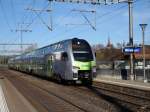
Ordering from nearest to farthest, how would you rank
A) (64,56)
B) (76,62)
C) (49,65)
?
1. (76,62)
2. (64,56)
3. (49,65)

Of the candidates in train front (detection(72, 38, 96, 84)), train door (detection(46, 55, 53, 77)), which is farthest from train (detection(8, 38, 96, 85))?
train door (detection(46, 55, 53, 77))

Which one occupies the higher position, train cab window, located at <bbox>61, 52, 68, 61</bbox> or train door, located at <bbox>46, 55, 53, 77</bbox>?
train cab window, located at <bbox>61, 52, 68, 61</bbox>

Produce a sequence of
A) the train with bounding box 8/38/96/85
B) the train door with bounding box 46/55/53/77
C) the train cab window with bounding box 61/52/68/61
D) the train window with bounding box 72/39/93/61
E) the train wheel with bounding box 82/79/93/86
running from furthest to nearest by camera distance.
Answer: the train door with bounding box 46/55/53/77
the train wheel with bounding box 82/79/93/86
the train cab window with bounding box 61/52/68/61
the train window with bounding box 72/39/93/61
the train with bounding box 8/38/96/85

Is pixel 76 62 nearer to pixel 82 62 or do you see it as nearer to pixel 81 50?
pixel 82 62

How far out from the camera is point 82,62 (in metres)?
28.7

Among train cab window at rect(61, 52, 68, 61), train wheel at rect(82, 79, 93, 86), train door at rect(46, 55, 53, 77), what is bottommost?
train wheel at rect(82, 79, 93, 86)

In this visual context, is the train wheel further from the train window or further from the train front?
the train window

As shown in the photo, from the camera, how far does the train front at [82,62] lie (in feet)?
93.2

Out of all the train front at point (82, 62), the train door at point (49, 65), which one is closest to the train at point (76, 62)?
the train front at point (82, 62)

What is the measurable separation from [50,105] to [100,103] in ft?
7.43

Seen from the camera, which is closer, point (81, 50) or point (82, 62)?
point (82, 62)

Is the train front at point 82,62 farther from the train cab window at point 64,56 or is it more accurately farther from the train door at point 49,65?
the train door at point 49,65

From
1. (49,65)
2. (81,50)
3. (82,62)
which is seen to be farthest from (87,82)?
(49,65)

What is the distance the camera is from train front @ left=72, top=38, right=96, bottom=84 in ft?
93.2
